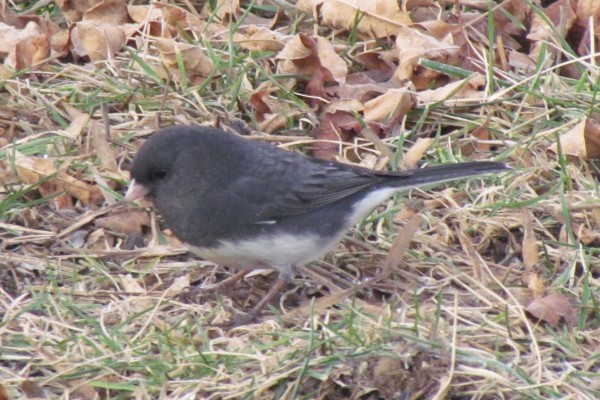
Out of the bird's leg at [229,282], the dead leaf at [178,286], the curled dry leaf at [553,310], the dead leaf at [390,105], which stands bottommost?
the bird's leg at [229,282]

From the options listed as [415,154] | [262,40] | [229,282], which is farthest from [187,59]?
[229,282]

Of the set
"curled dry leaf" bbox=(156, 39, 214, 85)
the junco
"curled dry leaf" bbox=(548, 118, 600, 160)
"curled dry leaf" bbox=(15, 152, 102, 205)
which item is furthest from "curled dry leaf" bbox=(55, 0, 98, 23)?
"curled dry leaf" bbox=(548, 118, 600, 160)

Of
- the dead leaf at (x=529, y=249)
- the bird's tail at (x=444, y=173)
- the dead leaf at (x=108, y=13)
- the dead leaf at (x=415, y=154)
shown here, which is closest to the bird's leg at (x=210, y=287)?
the bird's tail at (x=444, y=173)

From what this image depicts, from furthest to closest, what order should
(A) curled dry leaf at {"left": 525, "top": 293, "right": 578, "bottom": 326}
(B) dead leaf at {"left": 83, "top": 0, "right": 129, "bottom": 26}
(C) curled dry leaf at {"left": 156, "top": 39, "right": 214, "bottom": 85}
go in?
(B) dead leaf at {"left": 83, "top": 0, "right": 129, "bottom": 26} < (C) curled dry leaf at {"left": 156, "top": 39, "right": 214, "bottom": 85} < (A) curled dry leaf at {"left": 525, "top": 293, "right": 578, "bottom": 326}

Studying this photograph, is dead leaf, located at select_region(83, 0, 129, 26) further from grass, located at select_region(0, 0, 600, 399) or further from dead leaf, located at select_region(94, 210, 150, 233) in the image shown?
dead leaf, located at select_region(94, 210, 150, 233)

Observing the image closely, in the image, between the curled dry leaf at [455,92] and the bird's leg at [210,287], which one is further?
the curled dry leaf at [455,92]

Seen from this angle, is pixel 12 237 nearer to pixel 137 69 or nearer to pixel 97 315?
pixel 97 315

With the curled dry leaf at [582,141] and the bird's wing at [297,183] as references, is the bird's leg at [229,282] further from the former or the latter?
the curled dry leaf at [582,141]
